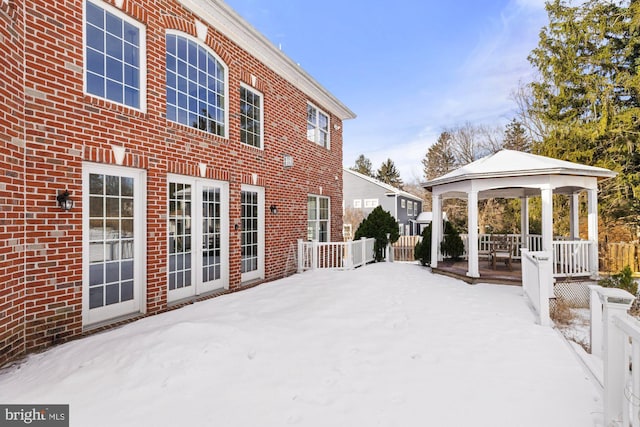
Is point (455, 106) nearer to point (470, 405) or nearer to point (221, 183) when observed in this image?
point (221, 183)

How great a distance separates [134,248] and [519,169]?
881cm

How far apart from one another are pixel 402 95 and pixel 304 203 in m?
14.0

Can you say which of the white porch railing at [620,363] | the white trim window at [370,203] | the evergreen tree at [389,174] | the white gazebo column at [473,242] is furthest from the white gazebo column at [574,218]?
the evergreen tree at [389,174]

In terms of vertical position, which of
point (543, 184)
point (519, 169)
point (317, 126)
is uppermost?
point (317, 126)

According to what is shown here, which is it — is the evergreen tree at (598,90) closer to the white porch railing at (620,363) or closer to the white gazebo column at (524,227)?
the white gazebo column at (524,227)

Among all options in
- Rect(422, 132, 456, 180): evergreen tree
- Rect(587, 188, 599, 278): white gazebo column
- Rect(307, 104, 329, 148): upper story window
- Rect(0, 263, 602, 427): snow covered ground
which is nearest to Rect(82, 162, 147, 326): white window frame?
Rect(0, 263, 602, 427): snow covered ground

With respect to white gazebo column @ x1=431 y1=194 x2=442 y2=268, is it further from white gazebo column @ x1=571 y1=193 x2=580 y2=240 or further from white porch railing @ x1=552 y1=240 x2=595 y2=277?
white gazebo column @ x1=571 y1=193 x2=580 y2=240

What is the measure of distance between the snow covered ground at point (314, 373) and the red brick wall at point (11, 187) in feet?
1.59

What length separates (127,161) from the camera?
16.2ft

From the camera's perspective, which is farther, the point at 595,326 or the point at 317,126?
the point at 317,126

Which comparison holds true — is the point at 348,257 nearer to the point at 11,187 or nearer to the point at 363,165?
the point at 11,187

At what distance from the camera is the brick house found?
3842 millimetres

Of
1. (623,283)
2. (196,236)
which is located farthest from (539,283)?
(196,236)

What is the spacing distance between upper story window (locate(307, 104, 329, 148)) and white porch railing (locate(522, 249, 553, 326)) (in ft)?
24.5
